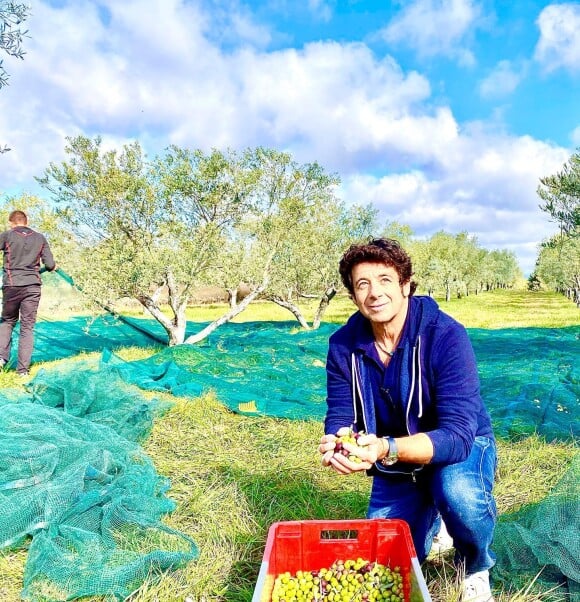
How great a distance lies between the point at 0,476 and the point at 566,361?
297 inches

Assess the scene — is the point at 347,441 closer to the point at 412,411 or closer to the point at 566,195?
the point at 412,411

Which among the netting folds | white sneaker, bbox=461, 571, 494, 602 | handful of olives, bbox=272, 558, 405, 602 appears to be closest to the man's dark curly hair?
handful of olives, bbox=272, 558, 405, 602

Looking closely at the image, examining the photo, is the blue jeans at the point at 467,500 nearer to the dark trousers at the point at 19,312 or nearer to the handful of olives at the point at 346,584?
the handful of olives at the point at 346,584

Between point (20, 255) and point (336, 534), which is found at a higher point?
point (20, 255)

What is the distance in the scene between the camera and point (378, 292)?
216 cm

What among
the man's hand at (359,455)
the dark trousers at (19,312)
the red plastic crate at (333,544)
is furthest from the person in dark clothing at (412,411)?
the dark trousers at (19,312)

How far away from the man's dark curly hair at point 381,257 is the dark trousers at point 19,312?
525 centimetres

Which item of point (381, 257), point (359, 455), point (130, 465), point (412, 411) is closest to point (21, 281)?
point (130, 465)

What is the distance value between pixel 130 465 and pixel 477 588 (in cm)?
205

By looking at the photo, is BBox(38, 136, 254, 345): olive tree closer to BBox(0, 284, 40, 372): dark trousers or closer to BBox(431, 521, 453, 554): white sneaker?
BBox(0, 284, 40, 372): dark trousers

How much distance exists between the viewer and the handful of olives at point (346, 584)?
1837 millimetres

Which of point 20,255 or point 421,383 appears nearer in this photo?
point 421,383

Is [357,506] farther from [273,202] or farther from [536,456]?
[273,202]

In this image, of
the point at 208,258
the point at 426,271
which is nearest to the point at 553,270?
the point at 426,271
